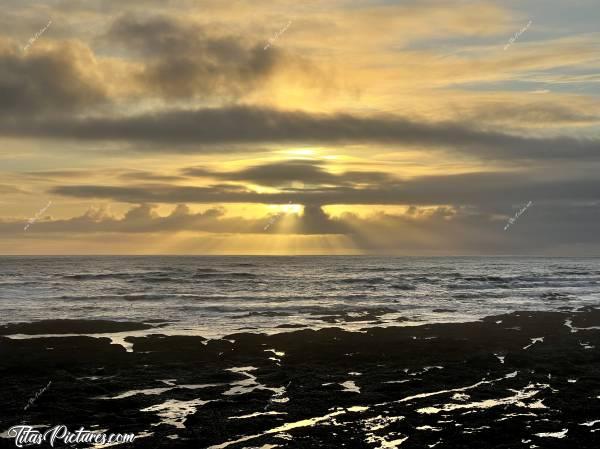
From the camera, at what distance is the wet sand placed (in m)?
17.7

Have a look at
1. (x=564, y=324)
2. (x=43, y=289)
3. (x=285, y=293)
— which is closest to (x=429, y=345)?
(x=564, y=324)
